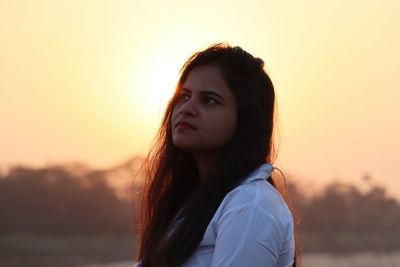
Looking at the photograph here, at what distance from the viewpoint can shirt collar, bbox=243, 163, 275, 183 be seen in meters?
2.56

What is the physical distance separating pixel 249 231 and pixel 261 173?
22 centimetres

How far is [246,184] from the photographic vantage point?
2.53 metres

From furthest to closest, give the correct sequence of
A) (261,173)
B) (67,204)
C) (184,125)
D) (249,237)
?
(67,204) < (184,125) < (261,173) < (249,237)

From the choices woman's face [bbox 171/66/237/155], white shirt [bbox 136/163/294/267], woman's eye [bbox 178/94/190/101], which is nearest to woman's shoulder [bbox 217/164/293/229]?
white shirt [bbox 136/163/294/267]

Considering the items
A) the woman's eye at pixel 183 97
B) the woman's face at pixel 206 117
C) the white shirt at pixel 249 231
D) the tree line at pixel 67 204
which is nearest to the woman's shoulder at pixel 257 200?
the white shirt at pixel 249 231

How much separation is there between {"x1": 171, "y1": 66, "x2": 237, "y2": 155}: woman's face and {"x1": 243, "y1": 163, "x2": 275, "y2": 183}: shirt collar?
11 cm

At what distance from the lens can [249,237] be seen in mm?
2408

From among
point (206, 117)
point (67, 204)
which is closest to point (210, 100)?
point (206, 117)

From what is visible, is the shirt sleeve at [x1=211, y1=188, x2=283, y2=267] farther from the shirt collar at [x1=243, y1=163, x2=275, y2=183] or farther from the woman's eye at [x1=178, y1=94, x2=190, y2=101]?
the woman's eye at [x1=178, y1=94, x2=190, y2=101]

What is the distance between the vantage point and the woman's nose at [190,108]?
2.67m

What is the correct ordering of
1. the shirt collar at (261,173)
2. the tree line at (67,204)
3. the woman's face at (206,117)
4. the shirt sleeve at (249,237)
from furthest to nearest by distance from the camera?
the tree line at (67,204)
the woman's face at (206,117)
the shirt collar at (261,173)
the shirt sleeve at (249,237)

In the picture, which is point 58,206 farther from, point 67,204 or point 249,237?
point 249,237

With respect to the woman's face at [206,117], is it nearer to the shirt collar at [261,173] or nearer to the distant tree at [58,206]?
the shirt collar at [261,173]

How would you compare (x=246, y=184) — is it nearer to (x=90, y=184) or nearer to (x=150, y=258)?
(x=150, y=258)
